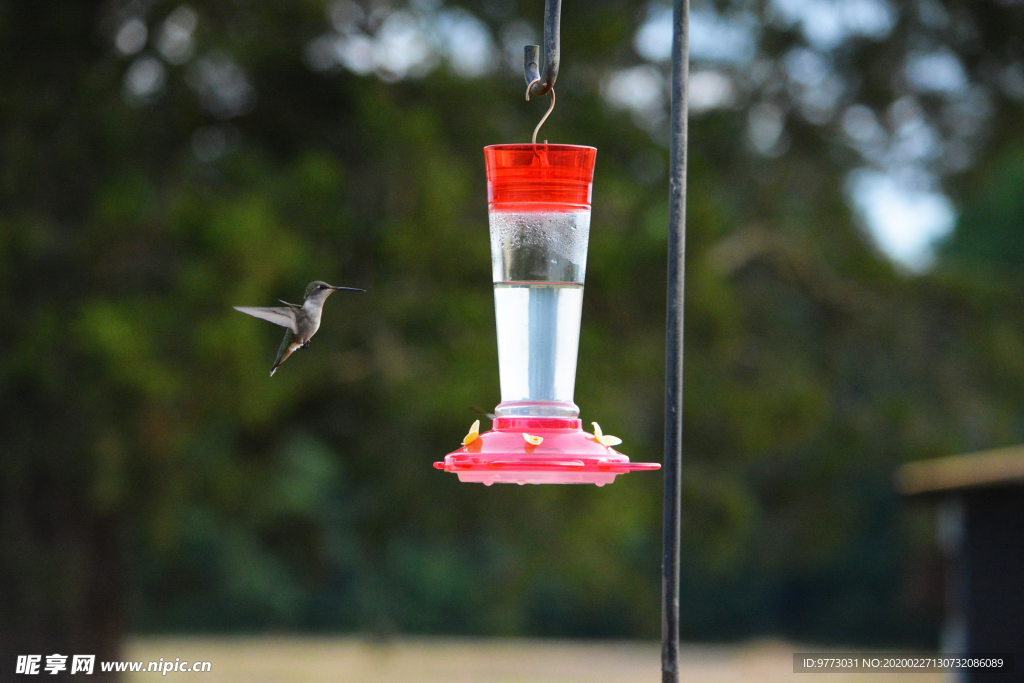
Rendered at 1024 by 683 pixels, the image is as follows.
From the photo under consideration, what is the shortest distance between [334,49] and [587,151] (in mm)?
7165

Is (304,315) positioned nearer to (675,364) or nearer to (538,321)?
(538,321)

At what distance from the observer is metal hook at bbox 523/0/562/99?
1.99m

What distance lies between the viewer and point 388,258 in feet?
26.1

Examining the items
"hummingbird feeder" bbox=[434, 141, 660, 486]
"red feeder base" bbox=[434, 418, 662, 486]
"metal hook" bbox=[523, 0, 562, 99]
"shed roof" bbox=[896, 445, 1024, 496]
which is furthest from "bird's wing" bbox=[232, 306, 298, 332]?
"shed roof" bbox=[896, 445, 1024, 496]

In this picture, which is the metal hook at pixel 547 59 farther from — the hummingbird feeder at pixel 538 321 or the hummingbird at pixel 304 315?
the hummingbird at pixel 304 315

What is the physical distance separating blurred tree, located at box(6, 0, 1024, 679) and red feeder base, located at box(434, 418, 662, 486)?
4869 mm

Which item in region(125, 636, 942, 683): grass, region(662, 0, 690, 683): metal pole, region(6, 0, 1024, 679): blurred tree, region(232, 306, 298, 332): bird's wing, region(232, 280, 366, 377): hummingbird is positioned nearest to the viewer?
region(662, 0, 690, 683): metal pole

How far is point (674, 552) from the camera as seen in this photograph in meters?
1.94

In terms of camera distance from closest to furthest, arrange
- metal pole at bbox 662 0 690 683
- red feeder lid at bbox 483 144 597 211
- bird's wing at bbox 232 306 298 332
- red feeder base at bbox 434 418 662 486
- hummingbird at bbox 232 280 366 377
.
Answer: metal pole at bbox 662 0 690 683, red feeder base at bbox 434 418 662 486, red feeder lid at bbox 483 144 597 211, bird's wing at bbox 232 306 298 332, hummingbird at bbox 232 280 366 377

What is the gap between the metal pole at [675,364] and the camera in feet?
6.27

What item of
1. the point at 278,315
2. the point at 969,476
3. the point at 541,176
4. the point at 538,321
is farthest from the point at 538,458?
the point at 969,476

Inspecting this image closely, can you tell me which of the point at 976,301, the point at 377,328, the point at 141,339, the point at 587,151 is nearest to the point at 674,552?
the point at 587,151

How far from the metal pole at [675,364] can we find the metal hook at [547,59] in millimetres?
204

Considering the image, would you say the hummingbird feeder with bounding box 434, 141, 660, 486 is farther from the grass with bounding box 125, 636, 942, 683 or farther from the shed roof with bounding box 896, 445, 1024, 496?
the grass with bounding box 125, 636, 942, 683
